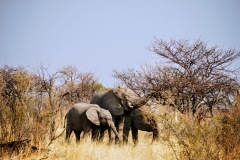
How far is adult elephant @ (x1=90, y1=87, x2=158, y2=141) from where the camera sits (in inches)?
453

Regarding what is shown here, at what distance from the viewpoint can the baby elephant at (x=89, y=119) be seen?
11.8 meters

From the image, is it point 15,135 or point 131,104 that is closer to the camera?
point 15,135

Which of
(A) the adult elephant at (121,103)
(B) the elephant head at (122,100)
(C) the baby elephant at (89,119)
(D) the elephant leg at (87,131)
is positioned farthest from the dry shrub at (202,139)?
(D) the elephant leg at (87,131)

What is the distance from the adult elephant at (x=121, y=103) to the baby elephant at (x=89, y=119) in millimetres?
443

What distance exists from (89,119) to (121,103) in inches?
54.8

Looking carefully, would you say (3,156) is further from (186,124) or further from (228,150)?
(228,150)

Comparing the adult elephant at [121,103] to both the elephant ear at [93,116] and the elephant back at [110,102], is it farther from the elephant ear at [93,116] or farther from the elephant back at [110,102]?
the elephant ear at [93,116]

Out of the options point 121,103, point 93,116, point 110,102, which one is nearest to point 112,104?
point 110,102

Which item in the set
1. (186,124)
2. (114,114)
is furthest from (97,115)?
(186,124)

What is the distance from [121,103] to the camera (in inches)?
475

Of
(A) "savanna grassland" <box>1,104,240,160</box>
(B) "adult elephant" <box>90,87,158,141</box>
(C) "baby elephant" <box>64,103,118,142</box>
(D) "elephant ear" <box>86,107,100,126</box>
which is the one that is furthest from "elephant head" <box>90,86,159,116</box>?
(A) "savanna grassland" <box>1,104,240,160</box>

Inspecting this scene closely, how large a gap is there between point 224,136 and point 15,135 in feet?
14.8

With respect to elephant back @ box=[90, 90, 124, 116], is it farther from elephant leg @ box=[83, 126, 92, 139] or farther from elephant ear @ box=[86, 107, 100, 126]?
elephant leg @ box=[83, 126, 92, 139]

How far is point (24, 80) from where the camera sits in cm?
689
